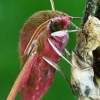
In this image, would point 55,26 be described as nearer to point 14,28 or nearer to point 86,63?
point 86,63

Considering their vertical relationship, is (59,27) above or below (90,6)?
below

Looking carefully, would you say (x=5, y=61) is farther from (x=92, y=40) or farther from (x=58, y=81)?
(x=92, y=40)

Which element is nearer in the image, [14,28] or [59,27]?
[59,27]

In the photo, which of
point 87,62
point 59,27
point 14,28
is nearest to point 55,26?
point 59,27

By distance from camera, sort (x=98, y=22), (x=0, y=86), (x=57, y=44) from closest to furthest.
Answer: (x=98, y=22) → (x=57, y=44) → (x=0, y=86)

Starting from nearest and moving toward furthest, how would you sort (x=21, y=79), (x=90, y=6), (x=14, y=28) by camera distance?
(x=90, y=6) → (x=21, y=79) → (x=14, y=28)

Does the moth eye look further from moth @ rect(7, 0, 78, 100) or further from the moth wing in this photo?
the moth wing

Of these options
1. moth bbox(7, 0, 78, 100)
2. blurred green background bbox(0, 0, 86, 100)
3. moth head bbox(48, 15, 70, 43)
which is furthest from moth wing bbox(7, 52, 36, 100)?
blurred green background bbox(0, 0, 86, 100)

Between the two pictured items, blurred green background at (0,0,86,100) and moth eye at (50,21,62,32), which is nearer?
moth eye at (50,21,62,32)

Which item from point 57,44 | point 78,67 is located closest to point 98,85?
point 78,67
